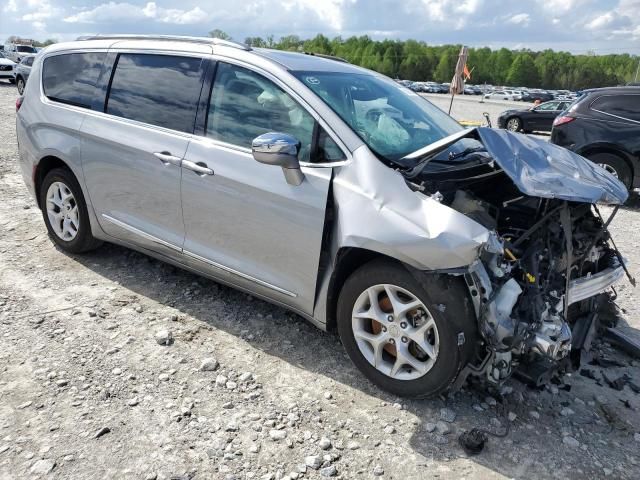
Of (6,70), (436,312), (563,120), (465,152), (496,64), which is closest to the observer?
(436,312)

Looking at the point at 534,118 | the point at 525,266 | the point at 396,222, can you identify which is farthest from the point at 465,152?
the point at 534,118

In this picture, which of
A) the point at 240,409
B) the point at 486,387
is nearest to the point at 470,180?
the point at 486,387

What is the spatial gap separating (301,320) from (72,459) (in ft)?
5.87

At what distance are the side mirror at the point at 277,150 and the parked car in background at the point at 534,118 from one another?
19419 millimetres

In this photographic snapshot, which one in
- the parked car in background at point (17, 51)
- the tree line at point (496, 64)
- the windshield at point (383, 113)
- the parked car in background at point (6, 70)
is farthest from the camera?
the tree line at point (496, 64)

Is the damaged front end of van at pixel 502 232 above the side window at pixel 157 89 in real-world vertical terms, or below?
below

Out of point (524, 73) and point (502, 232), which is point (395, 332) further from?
point (524, 73)

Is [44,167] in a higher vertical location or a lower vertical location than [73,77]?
lower

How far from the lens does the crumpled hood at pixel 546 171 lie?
295 cm

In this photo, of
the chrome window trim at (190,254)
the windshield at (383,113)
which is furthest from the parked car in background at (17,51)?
the windshield at (383,113)

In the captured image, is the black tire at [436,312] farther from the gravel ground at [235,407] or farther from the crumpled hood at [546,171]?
the crumpled hood at [546,171]

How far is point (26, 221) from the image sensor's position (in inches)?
231

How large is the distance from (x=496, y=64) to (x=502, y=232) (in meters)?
135

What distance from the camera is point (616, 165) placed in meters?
8.68
